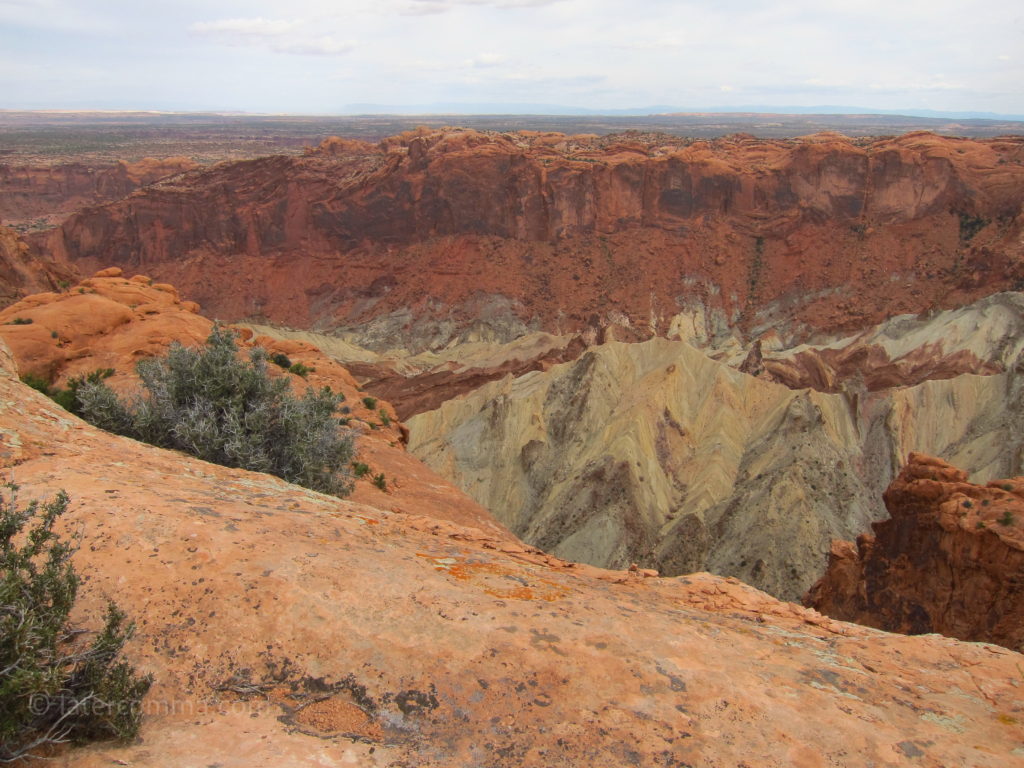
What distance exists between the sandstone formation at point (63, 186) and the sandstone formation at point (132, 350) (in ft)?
278

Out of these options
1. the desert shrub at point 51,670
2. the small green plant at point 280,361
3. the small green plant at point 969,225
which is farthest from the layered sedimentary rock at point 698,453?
the small green plant at point 969,225

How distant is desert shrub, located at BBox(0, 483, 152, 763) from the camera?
445 cm

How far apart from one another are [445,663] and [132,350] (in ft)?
53.8

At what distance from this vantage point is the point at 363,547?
8070 mm

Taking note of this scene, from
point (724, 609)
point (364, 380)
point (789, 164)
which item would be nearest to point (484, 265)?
point (364, 380)

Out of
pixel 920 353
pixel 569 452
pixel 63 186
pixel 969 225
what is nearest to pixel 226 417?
pixel 569 452

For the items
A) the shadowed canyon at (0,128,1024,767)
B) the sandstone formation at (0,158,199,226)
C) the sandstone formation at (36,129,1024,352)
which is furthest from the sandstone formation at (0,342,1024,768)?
the sandstone formation at (0,158,199,226)

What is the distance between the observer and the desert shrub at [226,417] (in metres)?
11.2

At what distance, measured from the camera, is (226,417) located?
37.5 feet

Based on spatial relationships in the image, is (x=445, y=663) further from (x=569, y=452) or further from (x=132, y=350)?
(x=569, y=452)

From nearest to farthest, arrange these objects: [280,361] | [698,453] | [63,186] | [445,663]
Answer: [445,663], [280,361], [698,453], [63,186]

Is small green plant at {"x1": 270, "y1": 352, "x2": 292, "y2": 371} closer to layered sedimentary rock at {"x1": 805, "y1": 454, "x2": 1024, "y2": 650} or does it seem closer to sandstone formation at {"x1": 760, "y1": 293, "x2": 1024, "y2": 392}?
layered sedimentary rock at {"x1": 805, "y1": 454, "x2": 1024, "y2": 650}

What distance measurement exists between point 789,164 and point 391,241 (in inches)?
1537

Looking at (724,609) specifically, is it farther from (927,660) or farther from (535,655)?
(535,655)
